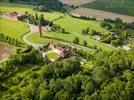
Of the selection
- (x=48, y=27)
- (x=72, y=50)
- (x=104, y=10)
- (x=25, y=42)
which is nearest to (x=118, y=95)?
(x=72, y=50)

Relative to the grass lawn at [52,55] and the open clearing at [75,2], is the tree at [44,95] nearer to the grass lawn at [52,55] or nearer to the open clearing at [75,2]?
the grass lawn at [52,55]

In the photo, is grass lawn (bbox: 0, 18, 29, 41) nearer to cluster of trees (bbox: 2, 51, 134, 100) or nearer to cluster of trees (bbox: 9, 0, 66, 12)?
cluster of trees (bbox: 9, 0, 66, 12)

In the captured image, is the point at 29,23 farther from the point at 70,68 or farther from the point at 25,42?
the point at 70,68

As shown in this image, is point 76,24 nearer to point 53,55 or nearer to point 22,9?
point 22,9

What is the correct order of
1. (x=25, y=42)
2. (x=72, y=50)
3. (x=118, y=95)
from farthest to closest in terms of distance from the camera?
1. (x=25, y=42)
2. (x=72, y=50)
3. (x=118, y=95)

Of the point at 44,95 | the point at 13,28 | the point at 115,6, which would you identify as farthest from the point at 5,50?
the point at 115,6

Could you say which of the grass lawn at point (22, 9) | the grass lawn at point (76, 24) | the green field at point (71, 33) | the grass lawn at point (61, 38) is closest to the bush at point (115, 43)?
the grass lawn at point (61, 38)
